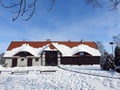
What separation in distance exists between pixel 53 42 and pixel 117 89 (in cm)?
3959

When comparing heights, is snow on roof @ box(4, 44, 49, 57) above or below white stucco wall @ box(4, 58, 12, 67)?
above

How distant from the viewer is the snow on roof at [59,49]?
1824 inches

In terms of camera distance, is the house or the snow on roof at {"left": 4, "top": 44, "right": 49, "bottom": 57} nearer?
the house

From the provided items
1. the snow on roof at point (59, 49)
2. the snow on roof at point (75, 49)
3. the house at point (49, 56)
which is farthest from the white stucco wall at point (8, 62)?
the snow on roof at point (75, 49)

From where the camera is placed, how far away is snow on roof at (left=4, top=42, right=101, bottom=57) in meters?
46.3

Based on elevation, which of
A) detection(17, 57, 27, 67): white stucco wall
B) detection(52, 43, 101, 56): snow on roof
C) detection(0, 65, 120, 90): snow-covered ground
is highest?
detection(52, 43, 101, 56): snow on roof

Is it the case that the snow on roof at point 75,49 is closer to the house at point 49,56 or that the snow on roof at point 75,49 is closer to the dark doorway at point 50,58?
the house at point 49,56

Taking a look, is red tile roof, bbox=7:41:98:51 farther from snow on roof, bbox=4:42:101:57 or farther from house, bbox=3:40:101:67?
house, bbox=3:40:101:67

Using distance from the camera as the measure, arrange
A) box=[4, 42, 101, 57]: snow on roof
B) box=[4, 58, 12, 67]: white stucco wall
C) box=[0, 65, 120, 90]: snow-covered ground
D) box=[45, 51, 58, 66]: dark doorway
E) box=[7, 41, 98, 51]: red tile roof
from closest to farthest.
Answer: box=[0, 65, 120, 90]: snow-covered ground
box=[45, 51, 58, 66]: dark doorway
box=[4, 58, 12, 67]: white stucco wall
box=[4, 42, 101, 57]: snow on roof
box=[7, 41, 98, 51]: red tile roof

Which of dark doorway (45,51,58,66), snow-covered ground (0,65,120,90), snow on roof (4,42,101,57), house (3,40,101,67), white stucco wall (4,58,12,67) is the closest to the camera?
snow-covered ground (0,65,120,90)

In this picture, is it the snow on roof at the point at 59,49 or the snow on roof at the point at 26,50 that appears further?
the snow on roof at the point at 59,49

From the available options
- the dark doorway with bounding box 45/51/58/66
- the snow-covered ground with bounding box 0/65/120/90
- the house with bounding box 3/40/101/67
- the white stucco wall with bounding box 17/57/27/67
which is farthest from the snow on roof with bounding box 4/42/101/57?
the snow-covered ground with bounding box 0/65/120/90

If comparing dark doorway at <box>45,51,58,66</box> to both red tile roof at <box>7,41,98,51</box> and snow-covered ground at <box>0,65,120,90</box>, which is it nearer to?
red tile roof at <box>7,41,98,51</box>

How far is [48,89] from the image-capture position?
11508mm
